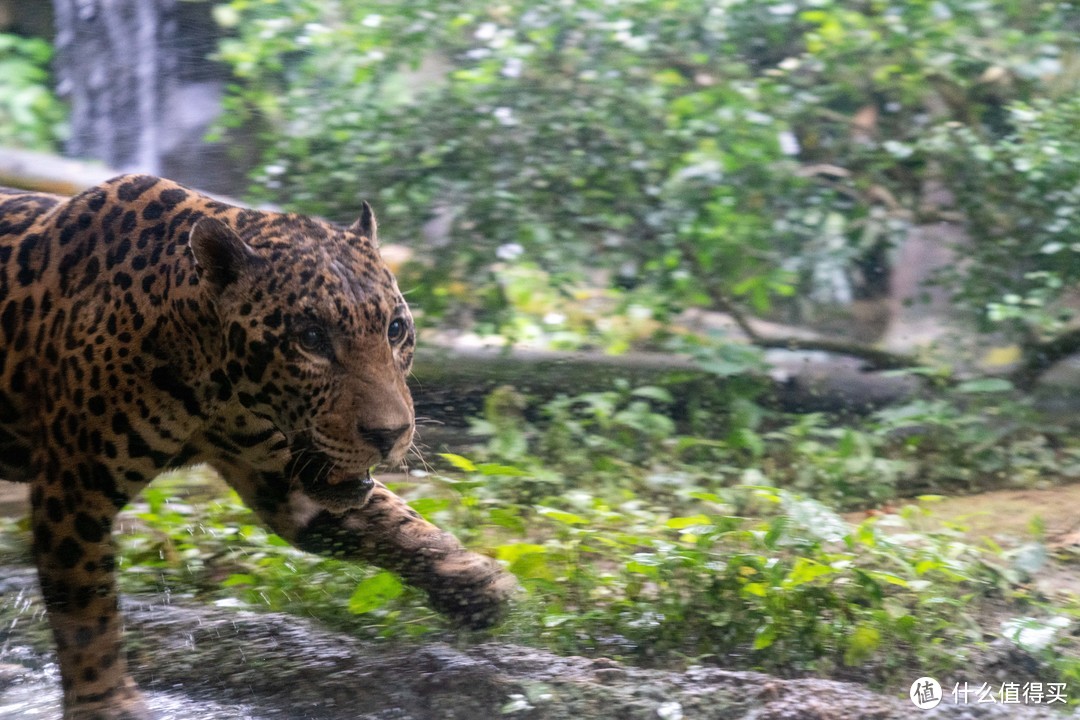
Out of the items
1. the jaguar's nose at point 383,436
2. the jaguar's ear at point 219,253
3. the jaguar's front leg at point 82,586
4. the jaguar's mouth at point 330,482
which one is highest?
the jaguar's ear at point 219,253

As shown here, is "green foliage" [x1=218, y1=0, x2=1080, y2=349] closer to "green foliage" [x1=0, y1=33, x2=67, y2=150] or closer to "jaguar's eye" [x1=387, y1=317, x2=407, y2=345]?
"green foliage" [x1=0, y1=33, x2=67, y2=150]

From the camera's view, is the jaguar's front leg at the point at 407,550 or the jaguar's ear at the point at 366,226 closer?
the jaguar's ear at the point at 366,226

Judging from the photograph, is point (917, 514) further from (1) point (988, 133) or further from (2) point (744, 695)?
(1) point (988, 133)

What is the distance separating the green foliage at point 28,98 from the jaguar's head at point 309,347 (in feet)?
15.6

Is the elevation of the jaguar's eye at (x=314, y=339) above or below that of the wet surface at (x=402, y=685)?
above

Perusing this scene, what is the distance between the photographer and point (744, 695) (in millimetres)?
2998

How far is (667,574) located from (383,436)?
130 centimetres

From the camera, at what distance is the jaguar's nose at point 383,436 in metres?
2.84

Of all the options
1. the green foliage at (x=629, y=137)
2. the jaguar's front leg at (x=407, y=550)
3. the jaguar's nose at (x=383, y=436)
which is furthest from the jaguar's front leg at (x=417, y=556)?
the green foliage at (x=629, y=137)

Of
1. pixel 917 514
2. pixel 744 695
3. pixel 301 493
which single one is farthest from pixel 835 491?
pixel 301 493

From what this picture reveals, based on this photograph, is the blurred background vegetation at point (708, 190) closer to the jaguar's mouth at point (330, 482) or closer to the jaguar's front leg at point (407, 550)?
the jaguar's front leg at point (407, 550)

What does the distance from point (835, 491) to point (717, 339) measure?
1526 millimetres

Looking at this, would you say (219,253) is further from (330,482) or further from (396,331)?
(330,482)
